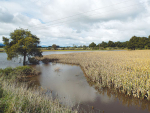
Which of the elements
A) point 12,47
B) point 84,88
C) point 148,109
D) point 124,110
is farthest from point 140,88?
point 12,47

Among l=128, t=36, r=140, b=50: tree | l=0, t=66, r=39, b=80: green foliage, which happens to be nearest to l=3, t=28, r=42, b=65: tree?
l=0, t=66, r=39, b=80: green foliage

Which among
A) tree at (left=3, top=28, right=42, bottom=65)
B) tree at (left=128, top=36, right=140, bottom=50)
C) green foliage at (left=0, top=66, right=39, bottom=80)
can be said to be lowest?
green foliage at (left=0, top=66, right=39, bottom=80)

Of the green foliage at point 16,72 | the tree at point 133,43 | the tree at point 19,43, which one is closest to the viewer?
the green foliage at point 16,72

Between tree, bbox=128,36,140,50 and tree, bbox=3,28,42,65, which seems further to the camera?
tree, bbox=128,36,140,50

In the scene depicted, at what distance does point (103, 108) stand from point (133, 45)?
279 ft

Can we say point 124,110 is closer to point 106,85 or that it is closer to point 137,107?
point 137,107

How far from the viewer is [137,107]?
18.9 feet

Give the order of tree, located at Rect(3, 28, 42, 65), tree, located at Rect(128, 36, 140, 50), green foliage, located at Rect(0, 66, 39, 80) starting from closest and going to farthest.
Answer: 1. green foliage, located at Rect(0, 66, 39, 80)
2. tree, located at Rect(3, 28, 42, 65)
3. tree, located at Rect(128, 36, 140, 50)

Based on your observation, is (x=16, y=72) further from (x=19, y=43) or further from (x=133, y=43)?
(x=133, y=43)

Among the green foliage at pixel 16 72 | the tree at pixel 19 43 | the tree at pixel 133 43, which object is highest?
the tree at pixel 133 43

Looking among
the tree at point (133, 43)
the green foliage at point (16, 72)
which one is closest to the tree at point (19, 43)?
the green foliage at point (16, 72)

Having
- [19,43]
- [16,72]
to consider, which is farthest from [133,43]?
[16,72]

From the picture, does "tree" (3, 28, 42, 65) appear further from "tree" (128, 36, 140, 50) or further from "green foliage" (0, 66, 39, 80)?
"tree" (128, 36, 140, 50)

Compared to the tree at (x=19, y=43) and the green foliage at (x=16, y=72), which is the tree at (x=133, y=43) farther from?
the green foliage at (x=16, y=72)
